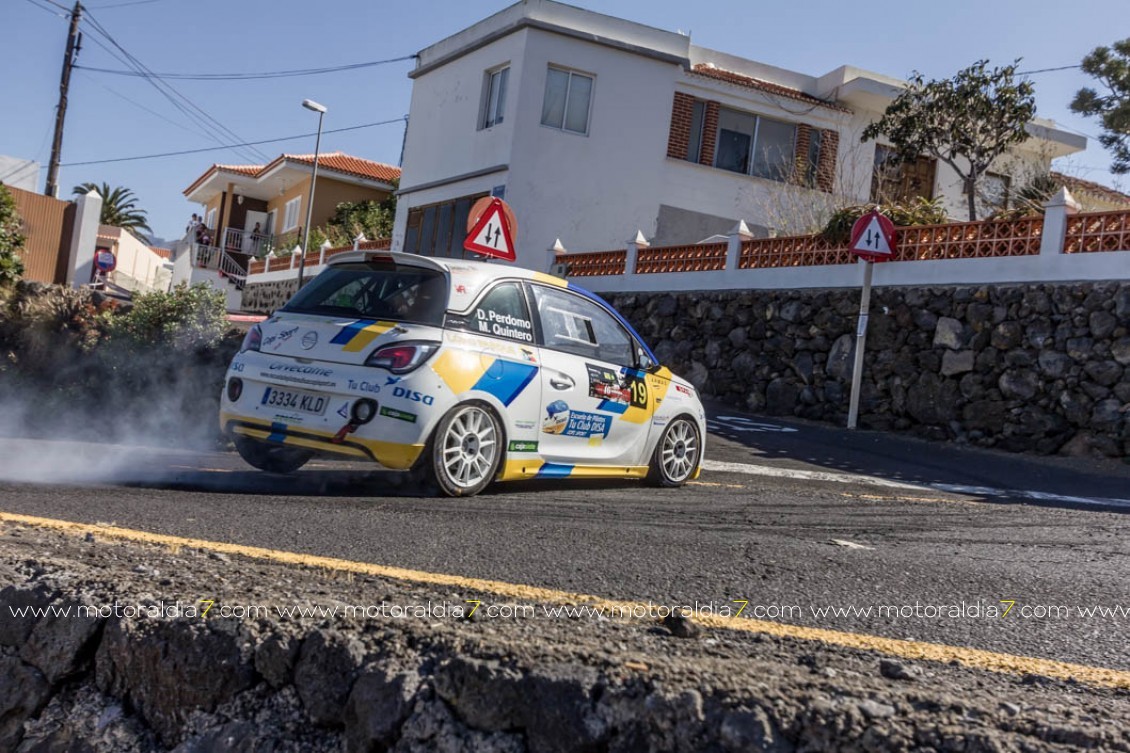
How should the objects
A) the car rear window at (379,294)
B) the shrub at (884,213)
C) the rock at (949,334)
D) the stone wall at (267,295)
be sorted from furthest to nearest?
the stone wall at (267,295)
the shrub at (884,213)
the rock at (949,334)
the car rear window at (379,294)

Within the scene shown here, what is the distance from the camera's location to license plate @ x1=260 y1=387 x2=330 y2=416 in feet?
21.2

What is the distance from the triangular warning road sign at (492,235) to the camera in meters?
12.1

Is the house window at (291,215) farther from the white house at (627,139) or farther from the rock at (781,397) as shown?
the rock at (781,397)

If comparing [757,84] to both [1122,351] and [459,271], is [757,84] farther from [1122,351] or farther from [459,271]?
[459,271]

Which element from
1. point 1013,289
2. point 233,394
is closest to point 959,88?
point 1013,289

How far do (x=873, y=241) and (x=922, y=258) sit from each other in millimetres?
768

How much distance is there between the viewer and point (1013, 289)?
14.1 m

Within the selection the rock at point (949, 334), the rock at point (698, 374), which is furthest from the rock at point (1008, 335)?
the rock at point (698, 374)

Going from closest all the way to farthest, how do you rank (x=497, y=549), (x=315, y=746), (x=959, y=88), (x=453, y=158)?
(x=315, y=746), (x=497, y=549), (x=959, y=88), (x=453, y=158)

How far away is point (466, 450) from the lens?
670cm

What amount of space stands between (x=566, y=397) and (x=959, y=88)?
53.5 ft

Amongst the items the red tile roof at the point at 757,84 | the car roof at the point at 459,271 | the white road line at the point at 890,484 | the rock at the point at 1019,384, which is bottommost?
the white road line at the point at 890,484

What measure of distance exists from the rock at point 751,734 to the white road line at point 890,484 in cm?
717

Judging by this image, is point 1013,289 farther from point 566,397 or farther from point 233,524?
point 233,524
